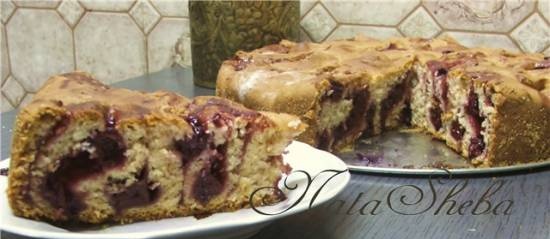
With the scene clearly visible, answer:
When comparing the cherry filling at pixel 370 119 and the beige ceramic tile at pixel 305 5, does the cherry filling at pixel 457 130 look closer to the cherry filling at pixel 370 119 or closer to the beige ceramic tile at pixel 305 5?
the cherry filling at pixel 370 119

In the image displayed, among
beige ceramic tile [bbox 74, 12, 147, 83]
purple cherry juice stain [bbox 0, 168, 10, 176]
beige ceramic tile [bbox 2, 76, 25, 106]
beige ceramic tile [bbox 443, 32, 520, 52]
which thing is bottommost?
beige ceramic tile [bbox 2, 76, 25, 106]

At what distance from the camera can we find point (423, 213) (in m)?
0.94

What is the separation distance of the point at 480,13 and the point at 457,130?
405mm

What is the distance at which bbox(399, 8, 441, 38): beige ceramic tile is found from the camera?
1.60 meters

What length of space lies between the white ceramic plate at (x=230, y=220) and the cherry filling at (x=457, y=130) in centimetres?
37

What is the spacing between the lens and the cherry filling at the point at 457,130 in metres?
1.22

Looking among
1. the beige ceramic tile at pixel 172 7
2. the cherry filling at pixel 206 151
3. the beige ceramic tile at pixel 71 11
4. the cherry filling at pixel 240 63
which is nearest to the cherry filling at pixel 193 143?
the cherry filling at pixel 206 151

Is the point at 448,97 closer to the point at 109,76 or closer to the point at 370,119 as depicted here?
the point at 370,119

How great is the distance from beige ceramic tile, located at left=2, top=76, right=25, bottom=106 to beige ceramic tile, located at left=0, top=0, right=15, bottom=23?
0.60 feet

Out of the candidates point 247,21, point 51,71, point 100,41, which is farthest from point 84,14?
point 247,21

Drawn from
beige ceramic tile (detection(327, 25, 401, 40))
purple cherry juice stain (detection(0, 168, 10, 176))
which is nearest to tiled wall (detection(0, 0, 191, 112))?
beige ceramic tile (detection(327, 25, 401, 40))

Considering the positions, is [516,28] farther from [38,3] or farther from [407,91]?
[38,3]

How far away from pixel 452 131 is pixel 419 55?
0.62 ft

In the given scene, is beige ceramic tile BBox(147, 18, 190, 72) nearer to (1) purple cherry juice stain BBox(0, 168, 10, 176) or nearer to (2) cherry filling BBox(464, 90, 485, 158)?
(2) cherry filling BBox(464, 90, 485, 158)
